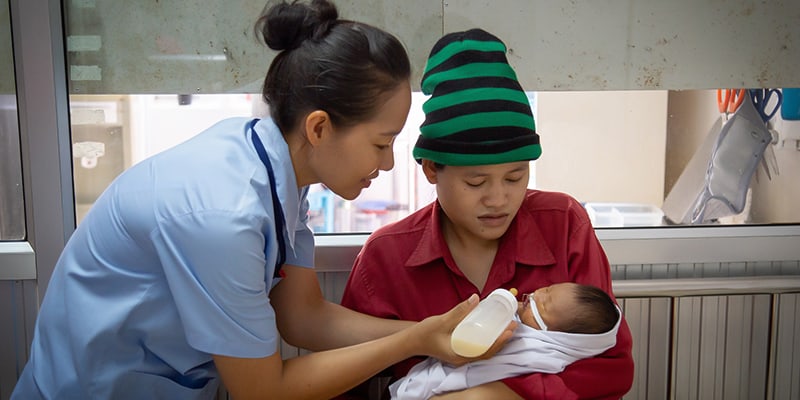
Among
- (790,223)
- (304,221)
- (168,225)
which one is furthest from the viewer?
(790,223)

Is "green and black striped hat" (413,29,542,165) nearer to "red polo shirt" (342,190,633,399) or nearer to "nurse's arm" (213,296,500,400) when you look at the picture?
"red polo shirt" (342,190,633,399)

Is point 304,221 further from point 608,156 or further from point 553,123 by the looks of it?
point 608,156

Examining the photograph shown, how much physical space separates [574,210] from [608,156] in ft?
2.51

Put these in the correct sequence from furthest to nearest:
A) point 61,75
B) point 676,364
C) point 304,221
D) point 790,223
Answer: point 790,223 < point 676,364 < point 61,75 < point 304,221

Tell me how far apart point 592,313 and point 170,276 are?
917 millimetres

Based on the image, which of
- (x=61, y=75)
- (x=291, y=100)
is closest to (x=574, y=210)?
(x=291, y=100)

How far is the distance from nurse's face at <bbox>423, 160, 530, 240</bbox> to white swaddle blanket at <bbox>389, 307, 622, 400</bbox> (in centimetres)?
27

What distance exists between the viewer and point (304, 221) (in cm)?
165

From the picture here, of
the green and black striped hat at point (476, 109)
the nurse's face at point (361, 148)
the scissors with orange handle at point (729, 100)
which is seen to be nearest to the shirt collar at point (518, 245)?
the green and black striped hat at point (476, 109)

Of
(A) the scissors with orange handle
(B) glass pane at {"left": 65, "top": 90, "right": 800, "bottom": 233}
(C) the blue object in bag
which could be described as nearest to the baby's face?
(B) glass pane at {"left": 65, "top": 90, "right": 800, "bottom": 233}

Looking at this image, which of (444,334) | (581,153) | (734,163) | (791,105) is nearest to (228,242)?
(444,334)

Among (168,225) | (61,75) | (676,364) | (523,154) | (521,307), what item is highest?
(61,75)

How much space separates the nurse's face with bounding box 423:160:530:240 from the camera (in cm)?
154

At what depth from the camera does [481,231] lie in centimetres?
161
